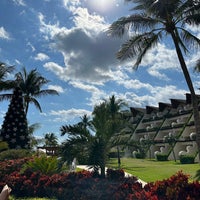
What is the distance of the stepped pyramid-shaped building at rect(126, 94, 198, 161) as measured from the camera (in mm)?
43812

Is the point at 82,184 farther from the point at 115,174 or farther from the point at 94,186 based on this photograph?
the point at 115,174

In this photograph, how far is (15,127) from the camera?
25375 mm

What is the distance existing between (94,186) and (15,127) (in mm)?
16901

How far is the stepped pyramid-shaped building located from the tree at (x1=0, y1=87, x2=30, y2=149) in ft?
64.5

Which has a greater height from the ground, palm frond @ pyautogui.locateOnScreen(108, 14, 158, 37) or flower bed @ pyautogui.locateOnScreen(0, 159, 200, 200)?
palm frond @ pyautogui.locateOnScreen(108, 14, 158, 37)

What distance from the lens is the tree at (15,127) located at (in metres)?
25.0

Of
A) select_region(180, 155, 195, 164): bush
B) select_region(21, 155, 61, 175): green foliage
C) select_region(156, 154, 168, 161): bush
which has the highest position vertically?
select_region(156, 154, 168, 161): bush

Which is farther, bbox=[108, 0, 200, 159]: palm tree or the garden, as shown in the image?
bbox=[108, 0, 200, 159]: palm tree

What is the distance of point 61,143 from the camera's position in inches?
464

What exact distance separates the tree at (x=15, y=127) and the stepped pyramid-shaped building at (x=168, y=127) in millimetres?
19664

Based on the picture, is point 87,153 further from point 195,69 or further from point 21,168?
point 195,69

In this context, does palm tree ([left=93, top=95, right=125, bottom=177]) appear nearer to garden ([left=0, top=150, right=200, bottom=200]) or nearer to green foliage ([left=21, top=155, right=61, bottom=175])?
garden ([left=0, top=150, right=200, bottom=200])

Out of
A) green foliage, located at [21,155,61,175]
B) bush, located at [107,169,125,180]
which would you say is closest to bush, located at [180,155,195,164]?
green foliage, located at [21,155,61,175]

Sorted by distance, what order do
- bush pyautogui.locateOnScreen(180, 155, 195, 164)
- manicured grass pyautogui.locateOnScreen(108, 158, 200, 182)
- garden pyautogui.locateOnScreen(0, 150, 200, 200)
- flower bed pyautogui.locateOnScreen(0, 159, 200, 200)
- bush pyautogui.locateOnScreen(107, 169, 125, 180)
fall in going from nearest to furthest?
flower bed pyautogui.locateOnScreen(0, 159, 200, 200) < garden pyautogui.locateOnScreen(0, 150, 200, 200) < bush pyautogui.locateOnScreen(107, 169, 125, 180) < manicured grass pyautogui.locateOnScreen(108, 158, 200, 182) < bush pyautogui.locateOnScreen(180, 155, 195, 164)
